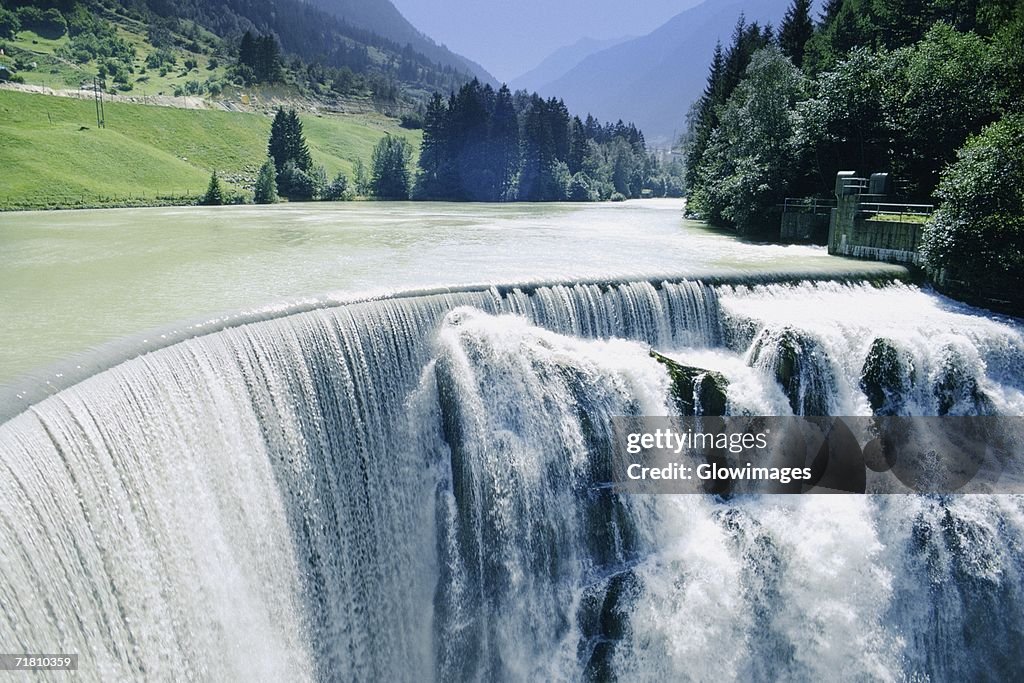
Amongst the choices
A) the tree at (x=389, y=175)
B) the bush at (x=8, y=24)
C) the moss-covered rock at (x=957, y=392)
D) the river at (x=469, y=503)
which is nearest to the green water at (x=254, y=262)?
the river at (x=469, y=503)

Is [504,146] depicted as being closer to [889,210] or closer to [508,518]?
[889,210]

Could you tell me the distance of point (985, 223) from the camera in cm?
1973

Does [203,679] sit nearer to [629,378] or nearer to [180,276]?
[629,378]

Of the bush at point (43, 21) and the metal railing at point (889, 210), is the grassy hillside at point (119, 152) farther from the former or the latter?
the bush at point (43, 21)

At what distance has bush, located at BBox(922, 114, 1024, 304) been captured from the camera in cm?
1928

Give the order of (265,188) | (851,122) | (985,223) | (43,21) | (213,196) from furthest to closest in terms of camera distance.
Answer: (43,21), (265,188), (213,196), (851,122), (985,223)

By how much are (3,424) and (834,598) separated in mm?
13536

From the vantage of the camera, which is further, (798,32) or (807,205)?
(798,32)

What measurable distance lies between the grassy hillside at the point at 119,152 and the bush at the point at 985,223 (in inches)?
2188

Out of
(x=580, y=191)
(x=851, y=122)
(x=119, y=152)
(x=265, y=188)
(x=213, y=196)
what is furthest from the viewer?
(x=580, y=191)

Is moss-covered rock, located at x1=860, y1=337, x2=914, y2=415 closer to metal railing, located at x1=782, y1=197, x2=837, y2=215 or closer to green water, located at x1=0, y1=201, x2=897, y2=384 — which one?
green water, located at x1=0, y1=201, x2=897, y2=384

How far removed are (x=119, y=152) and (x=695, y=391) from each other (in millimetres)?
77598

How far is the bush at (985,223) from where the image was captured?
759 inches

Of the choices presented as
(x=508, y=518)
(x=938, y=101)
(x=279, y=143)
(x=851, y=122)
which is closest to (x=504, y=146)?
(x=279, y=143)
